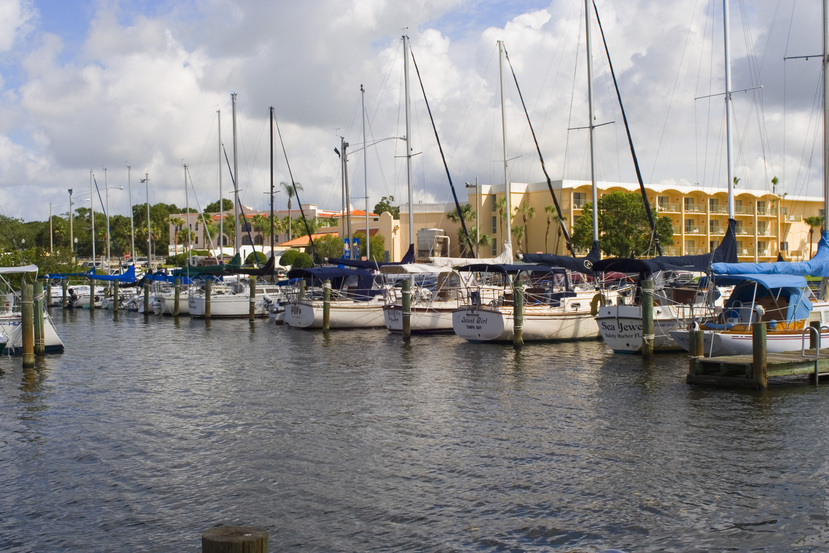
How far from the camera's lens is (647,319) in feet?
80.7

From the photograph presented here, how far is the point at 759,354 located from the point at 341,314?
22.0m

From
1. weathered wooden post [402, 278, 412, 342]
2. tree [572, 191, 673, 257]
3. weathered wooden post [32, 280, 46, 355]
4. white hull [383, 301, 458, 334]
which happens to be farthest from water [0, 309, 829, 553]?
tree [572, 191, 673, 257]

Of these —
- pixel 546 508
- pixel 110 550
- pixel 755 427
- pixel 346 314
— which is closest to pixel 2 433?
pixel 110 550

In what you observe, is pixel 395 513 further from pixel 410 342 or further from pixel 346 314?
pixel 346 314

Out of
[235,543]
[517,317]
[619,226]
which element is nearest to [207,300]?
[517,317]

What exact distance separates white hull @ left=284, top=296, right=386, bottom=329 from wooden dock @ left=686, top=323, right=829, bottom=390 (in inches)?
773

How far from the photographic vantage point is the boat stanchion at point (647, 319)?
24406 millimetres

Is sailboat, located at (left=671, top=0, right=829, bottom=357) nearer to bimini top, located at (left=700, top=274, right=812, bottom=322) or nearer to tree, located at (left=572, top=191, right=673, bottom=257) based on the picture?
bimini top, located at (left=700, top=274, right=812, bottom=322)

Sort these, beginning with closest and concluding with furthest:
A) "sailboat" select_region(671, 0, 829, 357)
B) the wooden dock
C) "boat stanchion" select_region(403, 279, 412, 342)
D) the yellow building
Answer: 1. the wooden dock
2. "sailboat" select_region(671, 0, 829, 357)
3. "boat stanchion" select_region(403, 279, 412, 342)
4. the yellow building

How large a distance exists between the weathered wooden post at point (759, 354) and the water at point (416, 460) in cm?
56

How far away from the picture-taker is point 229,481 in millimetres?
12570

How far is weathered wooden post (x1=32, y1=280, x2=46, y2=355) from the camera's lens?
25.6m

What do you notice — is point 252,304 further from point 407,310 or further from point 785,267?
point 785,267

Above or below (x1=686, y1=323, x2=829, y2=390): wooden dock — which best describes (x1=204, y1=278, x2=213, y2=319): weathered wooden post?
above
